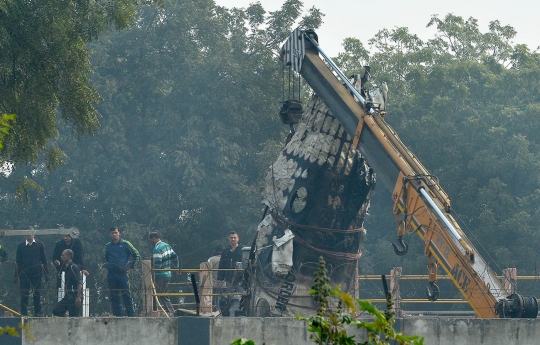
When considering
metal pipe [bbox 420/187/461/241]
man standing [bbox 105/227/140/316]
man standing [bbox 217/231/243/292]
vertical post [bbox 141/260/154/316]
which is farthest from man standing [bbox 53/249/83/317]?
metal pipe [bbox 420/187/461/241]

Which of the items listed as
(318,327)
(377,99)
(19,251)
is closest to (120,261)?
(19,251)

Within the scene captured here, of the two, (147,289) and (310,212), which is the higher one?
(310,212)

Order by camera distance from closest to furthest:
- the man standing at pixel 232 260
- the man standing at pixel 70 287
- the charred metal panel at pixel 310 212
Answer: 1. the man standing at pixel 70 287
2. the charred metal panel at pixel 310 212
3. the man standing at pixel 232 260

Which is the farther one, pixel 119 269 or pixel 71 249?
pixel 71 249

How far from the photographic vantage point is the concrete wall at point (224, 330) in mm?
13234

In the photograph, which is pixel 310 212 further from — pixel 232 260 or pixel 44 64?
pixel 44 64

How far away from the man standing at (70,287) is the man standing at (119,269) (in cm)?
57

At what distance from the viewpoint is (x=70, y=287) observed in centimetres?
1797

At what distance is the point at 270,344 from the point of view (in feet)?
43.3

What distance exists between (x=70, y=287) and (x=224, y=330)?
5.34 meters

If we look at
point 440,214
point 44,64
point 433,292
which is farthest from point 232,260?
point 44,64

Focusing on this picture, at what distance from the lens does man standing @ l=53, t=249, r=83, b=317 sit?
635 inches

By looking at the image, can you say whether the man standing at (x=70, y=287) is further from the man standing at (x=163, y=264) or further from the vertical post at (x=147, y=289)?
the man standing at (x=163, y=264)

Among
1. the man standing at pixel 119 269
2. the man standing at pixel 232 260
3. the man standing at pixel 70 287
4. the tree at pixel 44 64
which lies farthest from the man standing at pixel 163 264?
the tree at pixel 44 64
